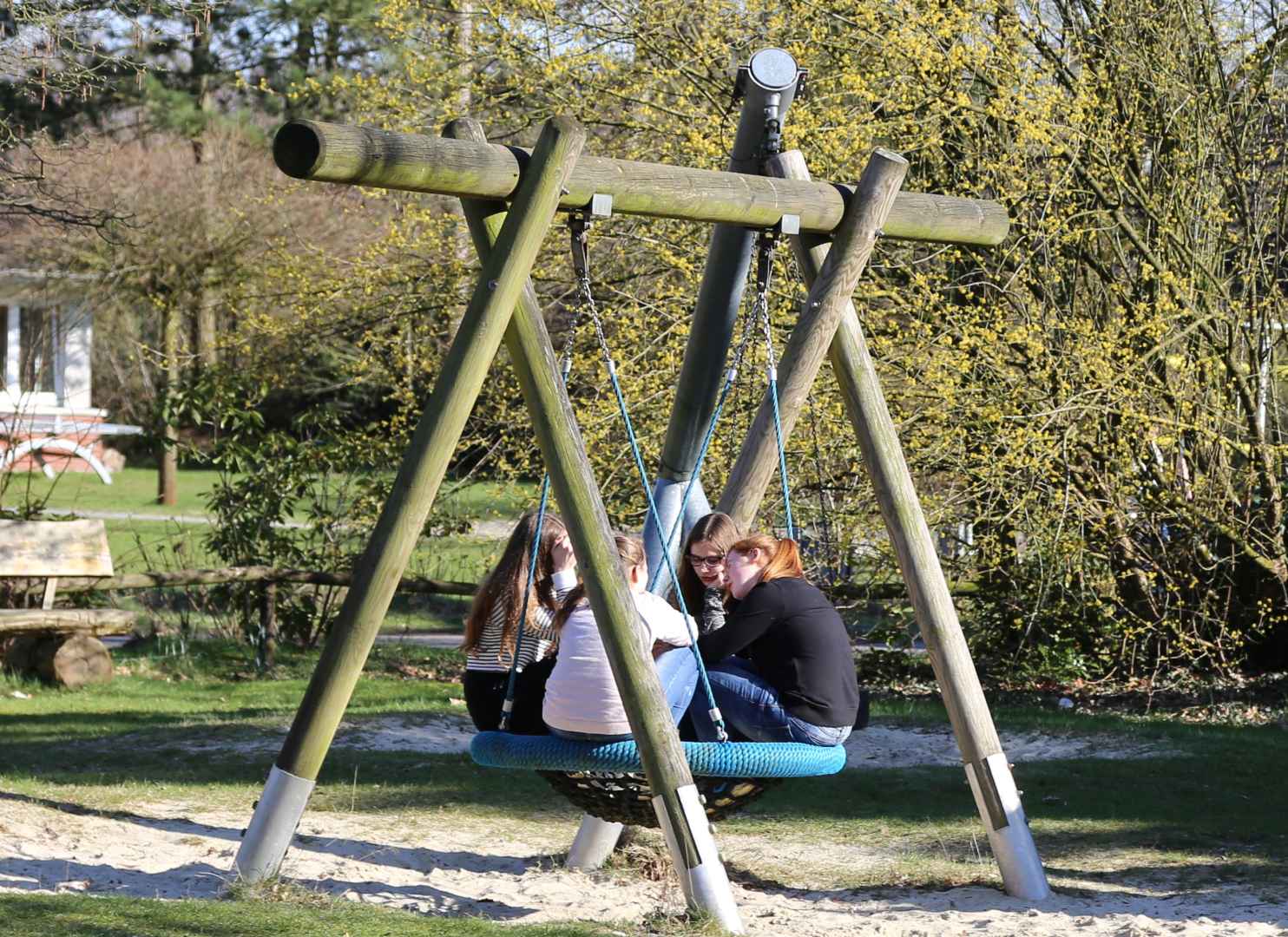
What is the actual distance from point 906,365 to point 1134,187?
205 centimetres

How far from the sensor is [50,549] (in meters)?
10.3

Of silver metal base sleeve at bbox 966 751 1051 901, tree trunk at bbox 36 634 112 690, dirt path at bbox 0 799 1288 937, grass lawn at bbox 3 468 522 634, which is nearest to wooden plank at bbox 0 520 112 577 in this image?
tree trunk at bbox 36 634 112 690

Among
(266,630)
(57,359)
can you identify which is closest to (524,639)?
(266,630)

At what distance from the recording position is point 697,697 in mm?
5367

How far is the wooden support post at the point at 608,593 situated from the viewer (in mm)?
4980

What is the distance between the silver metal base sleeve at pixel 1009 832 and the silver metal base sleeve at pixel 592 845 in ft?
4.67

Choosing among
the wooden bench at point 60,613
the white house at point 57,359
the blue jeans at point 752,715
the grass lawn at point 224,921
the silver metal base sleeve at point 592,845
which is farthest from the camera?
the white house at point 57,359

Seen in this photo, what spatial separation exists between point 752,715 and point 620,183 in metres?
1.80

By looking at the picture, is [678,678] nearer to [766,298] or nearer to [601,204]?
[766,298]

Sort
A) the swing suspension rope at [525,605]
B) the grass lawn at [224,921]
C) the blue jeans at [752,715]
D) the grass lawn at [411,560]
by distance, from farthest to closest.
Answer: the grass lawn at [411,560] → the swing suspension rope at [525,605] → the blue jeans at [752,715] → the grass lawn at [224,921]

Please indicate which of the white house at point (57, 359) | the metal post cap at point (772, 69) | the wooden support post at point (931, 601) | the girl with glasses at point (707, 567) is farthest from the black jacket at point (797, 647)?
the white house at point (57, 359)

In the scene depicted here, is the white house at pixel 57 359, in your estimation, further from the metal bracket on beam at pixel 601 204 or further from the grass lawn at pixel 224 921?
the metal bracket on beam at pixel 601 204

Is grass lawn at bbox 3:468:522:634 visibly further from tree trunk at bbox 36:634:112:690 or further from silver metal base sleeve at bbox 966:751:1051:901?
silver metal base sleeve at bbox 966:751:1051:901

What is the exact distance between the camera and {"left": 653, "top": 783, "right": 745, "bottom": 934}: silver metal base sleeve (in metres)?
4.98
